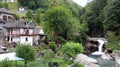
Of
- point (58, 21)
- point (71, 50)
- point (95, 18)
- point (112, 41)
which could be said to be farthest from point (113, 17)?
point (71, 50)

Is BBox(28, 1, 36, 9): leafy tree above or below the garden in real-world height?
above

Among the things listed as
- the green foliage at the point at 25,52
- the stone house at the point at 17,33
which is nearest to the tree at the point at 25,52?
the green foliage at the point at 25,52

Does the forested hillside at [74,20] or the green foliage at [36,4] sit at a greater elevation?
the green foliage at [36,4]

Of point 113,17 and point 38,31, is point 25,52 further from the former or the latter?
point 113,17

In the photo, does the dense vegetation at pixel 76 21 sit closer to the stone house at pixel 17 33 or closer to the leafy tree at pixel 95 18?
the leafy tree at pixel 95 18

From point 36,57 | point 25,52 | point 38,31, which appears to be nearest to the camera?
point 25,52

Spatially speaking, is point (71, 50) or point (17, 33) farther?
point (17, 33)

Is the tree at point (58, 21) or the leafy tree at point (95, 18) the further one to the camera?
the leafy tree at point (95, 18)

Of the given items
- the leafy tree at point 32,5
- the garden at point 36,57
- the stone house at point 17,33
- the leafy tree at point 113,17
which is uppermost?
the leafy tree at point 32,5

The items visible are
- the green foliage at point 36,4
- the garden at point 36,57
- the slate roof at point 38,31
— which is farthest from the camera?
the green foliage at point 36,4

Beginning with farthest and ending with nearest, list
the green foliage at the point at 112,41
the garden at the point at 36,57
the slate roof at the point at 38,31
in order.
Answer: the slate roof at the point at 38,31 < the green foliage at the point at 112,41 < the garden at the point at 36,57

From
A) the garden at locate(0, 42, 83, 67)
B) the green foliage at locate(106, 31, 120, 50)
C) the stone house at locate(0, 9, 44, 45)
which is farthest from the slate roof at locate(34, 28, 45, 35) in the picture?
the green foliage at locate(106, 31, 120, 50)

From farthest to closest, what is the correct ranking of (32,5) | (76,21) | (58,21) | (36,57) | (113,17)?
1. (32,5)
2. (113,17)
3. (76,21)
4. (58,21)
5. (36,57)

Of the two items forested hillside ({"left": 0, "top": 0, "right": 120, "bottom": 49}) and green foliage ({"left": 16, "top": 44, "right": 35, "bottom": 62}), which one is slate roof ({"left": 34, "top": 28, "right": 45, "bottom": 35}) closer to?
forested hillside ({"left": 0, "top": 0, "right": 120, "bottom": 49})
